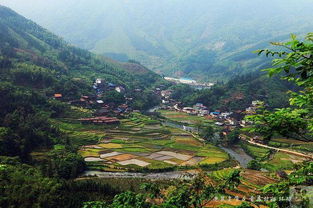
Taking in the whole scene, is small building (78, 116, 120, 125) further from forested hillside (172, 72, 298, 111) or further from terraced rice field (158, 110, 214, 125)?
forested hillside (172, 72, 298, 111)

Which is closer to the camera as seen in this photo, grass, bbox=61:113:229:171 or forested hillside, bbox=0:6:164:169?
forested hillside, bbox=0:6:164:169

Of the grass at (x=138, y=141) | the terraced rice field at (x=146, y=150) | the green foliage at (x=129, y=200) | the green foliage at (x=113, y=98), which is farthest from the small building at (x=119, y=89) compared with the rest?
the green foliage at (x=129, y=200)

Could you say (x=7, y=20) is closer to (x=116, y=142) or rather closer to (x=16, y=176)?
(x=116, y=142)

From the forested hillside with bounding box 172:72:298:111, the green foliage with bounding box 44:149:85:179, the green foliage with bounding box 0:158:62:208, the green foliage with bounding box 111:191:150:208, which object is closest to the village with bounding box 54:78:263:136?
the forested hillside with bounding box 172:72:298:111

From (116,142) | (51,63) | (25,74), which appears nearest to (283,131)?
(116,142)

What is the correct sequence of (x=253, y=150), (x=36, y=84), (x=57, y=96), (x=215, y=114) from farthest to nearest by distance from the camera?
(x=215, y=114)
(x=36, y=84)
(x=57, y=96)
(x=253, y=150)

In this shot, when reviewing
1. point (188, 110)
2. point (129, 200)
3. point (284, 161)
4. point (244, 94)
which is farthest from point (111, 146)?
point (244, 94)

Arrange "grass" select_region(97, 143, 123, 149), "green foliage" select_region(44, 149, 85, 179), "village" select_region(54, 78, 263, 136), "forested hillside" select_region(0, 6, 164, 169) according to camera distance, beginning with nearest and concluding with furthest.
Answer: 1. "green foliage" select_region(44, 149, 85, 179)
2. "forested hillside" select_region(0, 6, 164, 169)
3. "grass" select_region(97, 143, 123, 149)
4. "village" select_region(54, 78, 263, 136)

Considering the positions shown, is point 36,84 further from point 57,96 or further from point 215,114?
point 215,114
